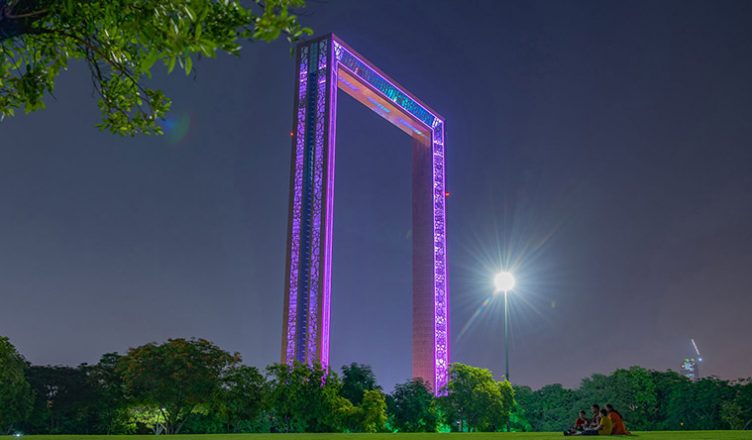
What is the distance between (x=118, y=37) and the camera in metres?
7.32

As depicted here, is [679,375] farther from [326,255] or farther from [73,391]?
[73,391]

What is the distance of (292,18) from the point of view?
19.1 feet

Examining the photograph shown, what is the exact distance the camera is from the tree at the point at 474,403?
168 feet

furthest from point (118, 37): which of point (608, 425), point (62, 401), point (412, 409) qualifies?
point (62, 401)

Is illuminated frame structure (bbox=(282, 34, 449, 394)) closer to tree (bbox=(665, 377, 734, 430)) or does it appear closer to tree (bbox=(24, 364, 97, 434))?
tree (bbox=(24, 364, 97, 434))

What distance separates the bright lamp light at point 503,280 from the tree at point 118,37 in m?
39.0

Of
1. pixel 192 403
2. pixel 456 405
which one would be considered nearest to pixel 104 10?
pixel 192 403

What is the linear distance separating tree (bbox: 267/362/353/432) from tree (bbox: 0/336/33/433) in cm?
1781

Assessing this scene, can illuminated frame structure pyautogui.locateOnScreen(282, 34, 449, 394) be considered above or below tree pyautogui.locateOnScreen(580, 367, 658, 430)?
above

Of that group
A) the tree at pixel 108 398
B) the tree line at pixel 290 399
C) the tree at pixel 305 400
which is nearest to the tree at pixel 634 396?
the tree line at pixel 290 399

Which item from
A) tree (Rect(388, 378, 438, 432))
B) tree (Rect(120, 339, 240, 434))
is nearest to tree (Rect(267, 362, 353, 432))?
tree (Rect(120, 339, 240, 434))

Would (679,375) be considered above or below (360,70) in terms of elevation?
below

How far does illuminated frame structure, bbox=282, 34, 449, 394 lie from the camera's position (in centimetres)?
4600

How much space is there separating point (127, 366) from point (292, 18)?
4321 cm
